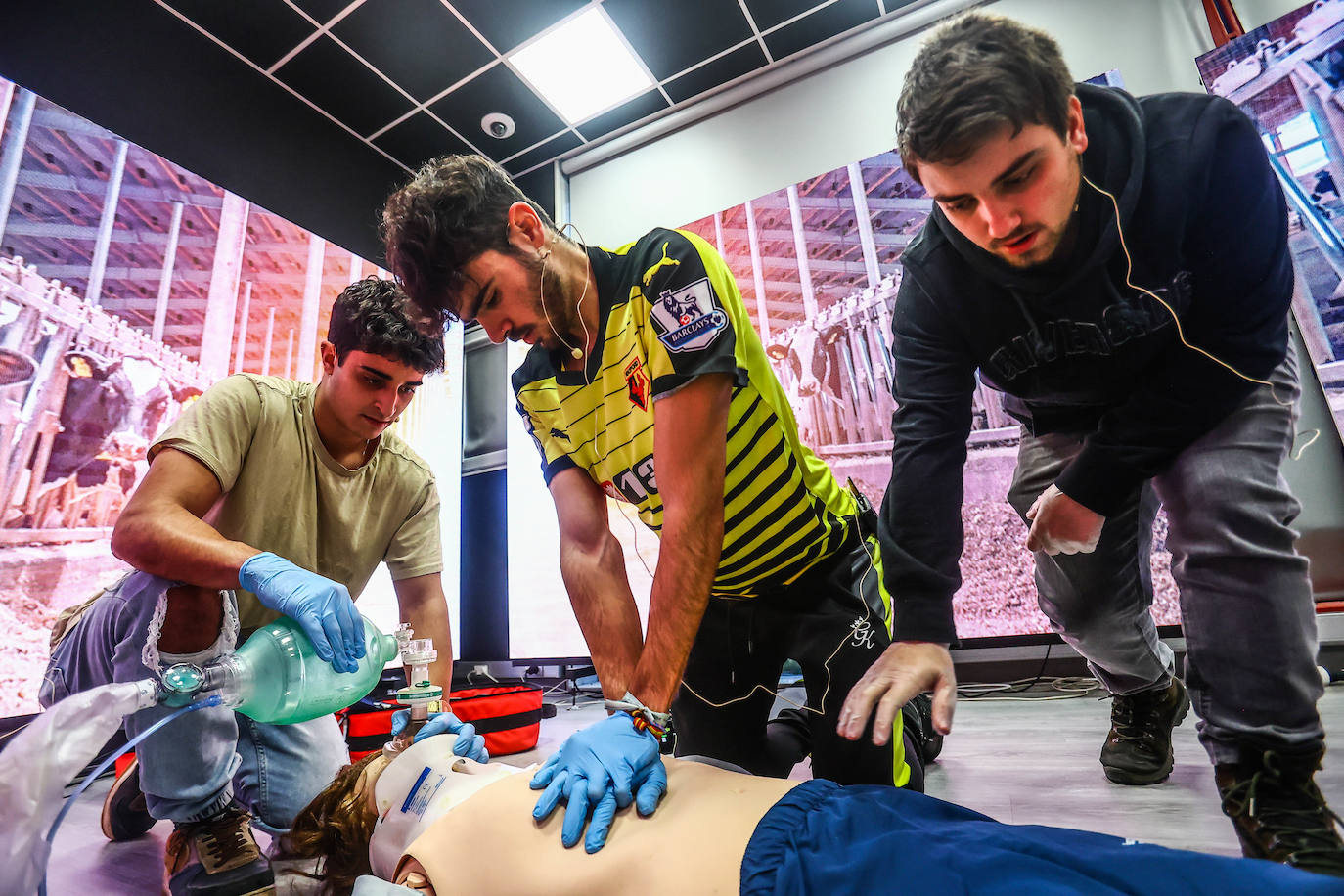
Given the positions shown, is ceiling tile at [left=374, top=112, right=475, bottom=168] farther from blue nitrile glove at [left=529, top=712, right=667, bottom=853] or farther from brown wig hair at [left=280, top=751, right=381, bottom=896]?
blue nitrile glove at [left=529, top=712, right=667, bottom=853]

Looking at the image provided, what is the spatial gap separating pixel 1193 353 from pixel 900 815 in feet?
1.97

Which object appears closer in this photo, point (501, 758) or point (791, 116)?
point (501, 758)

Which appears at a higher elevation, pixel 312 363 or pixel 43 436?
pixel 312 363

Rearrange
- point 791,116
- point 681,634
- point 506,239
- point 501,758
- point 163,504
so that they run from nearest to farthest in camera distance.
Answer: point 681,634 → point 506,239 → point 163,504 → point 501,758 → point 791,116

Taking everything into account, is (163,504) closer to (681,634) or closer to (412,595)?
(412,595)

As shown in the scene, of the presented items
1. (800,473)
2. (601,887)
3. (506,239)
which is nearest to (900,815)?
(601,887)

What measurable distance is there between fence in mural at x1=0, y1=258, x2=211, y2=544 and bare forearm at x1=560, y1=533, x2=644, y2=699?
1815mm

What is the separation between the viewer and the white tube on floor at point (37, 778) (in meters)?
0.56

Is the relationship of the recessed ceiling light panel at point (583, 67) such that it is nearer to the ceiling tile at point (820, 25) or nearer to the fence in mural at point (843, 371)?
the ceiling tile at point (820, 25)

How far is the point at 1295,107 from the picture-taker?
993 millimetres

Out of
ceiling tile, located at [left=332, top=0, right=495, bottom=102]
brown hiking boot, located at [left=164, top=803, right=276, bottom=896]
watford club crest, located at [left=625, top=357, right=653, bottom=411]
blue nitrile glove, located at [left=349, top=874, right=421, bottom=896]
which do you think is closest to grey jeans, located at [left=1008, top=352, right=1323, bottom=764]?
watford club crest, located at [left=625, top=357, right=653, bottom=411]

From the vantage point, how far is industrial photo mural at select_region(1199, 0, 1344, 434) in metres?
0.87

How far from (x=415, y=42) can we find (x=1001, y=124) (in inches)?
113

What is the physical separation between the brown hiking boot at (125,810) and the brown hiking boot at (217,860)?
1.06 ft
